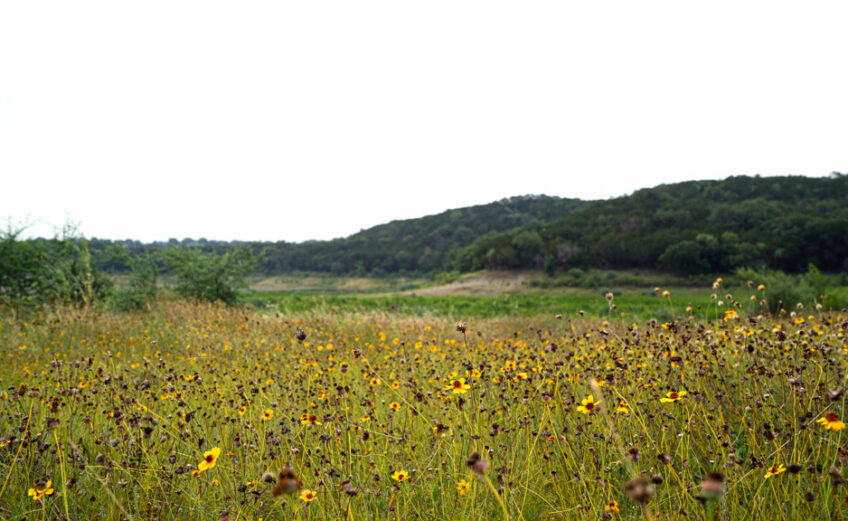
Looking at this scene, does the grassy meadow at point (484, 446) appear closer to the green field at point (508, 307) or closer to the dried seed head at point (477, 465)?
the dried seed head at point (477, 465)

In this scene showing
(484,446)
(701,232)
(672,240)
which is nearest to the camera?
(484,446)

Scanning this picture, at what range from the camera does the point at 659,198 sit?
60.7 m

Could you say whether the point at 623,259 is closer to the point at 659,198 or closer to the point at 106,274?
the point at 659,198

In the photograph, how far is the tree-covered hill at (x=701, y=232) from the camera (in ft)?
129

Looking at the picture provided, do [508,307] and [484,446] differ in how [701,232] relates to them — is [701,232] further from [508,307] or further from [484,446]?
[484,446]

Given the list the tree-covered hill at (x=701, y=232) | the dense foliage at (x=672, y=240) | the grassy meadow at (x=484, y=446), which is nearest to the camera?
the grassy meadow at (x=484, y=446)

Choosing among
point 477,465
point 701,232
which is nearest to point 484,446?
point 477,465

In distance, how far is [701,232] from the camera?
150ft

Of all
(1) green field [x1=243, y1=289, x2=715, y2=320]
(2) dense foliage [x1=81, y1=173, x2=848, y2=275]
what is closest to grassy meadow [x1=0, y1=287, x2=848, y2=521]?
(1) green field [x1=243, y1=289, x2=715, y2=320]

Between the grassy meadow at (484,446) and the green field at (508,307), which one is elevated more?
the grassy meadow at (484,446)

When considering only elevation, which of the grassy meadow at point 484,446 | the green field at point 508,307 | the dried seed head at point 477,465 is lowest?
the green field at point 508,307

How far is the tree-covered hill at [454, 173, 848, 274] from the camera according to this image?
39.3 m

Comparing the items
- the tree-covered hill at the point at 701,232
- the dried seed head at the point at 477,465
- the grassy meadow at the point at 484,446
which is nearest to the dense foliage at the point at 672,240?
the tree-covered hill at the point at 701,232

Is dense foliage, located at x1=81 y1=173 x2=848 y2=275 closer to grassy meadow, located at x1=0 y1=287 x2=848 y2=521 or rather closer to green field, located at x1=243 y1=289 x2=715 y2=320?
green field, located at x1=243 y1=289 x2=715 y2=320
